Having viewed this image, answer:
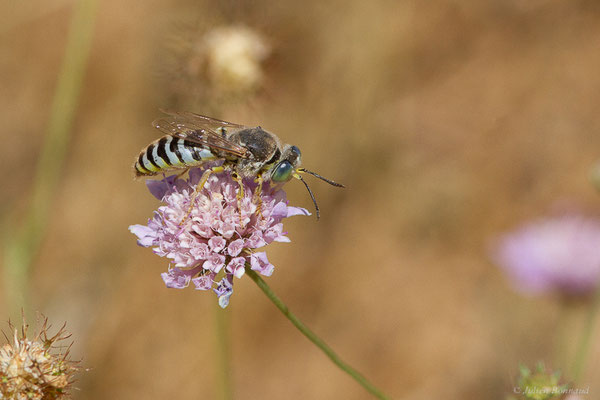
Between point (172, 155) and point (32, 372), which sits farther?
point (172, 155)

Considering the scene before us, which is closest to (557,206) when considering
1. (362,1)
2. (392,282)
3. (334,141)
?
(392,282)

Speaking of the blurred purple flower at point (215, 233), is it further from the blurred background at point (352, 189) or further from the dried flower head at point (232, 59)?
the blurred background at point (352, 189)

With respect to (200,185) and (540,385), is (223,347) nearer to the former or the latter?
(200,185)

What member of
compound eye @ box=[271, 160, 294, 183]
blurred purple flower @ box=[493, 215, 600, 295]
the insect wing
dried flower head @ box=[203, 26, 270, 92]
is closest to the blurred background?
blurred purple flower @ box=[493, 215, 600, 295]

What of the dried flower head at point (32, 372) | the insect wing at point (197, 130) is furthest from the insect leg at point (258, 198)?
the dried flower head at point (32, 372)

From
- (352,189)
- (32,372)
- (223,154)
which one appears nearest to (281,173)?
(223,154)
